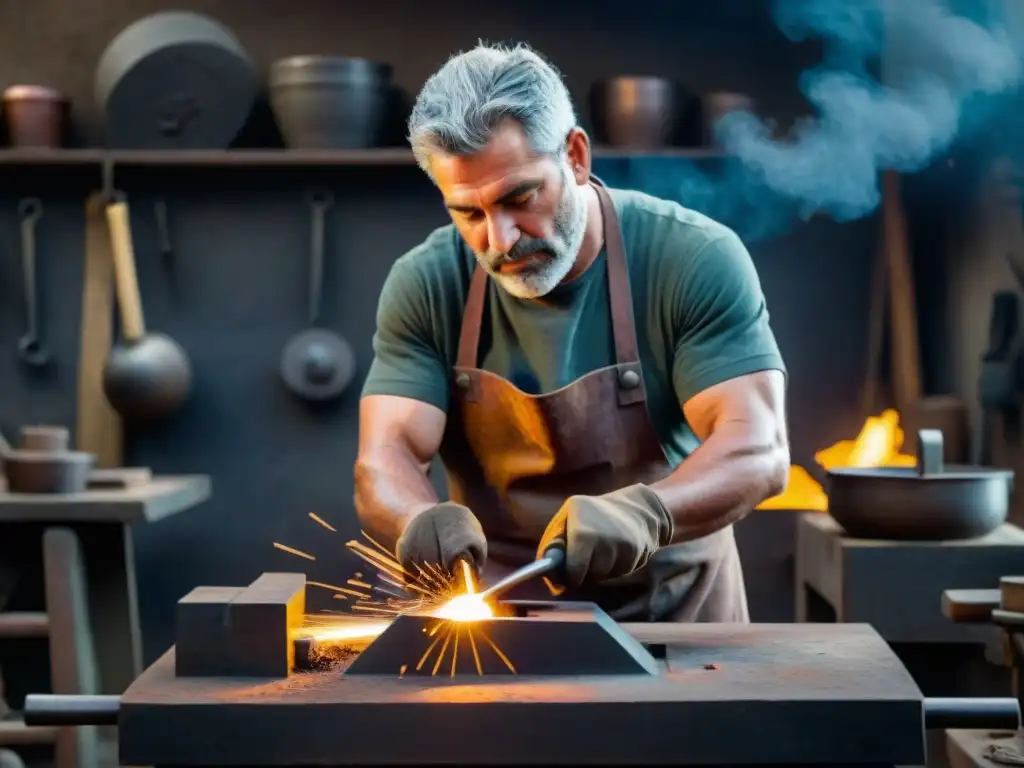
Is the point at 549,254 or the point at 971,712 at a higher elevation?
the point at 549,254

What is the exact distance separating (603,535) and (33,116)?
376 cm

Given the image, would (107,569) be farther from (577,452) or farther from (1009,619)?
(1009,619)

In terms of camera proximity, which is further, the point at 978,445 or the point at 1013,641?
the point at 978,445

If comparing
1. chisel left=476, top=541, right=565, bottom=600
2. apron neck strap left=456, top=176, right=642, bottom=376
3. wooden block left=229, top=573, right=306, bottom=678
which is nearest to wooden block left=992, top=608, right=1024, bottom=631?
apron neck strap left=456, top=176, right=642, bottom=376

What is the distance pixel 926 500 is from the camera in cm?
389

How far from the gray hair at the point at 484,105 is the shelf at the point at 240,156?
2.39m

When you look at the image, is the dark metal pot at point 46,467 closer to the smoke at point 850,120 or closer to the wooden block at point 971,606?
the smoke at point 850,120

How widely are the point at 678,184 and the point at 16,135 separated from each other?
8.05ft

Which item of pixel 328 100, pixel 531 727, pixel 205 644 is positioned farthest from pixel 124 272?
pixel 531 727

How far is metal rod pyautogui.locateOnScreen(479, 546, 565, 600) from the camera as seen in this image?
2307 millimetres

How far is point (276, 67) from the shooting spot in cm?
523

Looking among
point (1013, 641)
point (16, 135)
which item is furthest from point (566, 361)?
point (16, 135)

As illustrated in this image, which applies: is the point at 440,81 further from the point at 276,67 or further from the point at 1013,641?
the point at 276,67

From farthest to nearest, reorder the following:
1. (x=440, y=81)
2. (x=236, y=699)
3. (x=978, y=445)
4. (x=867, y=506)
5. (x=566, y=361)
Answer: (x=978, y=445) → (x=867, y=506) → (x=566, y=361) → (x=440, y=81) → (x=236, y=699)
